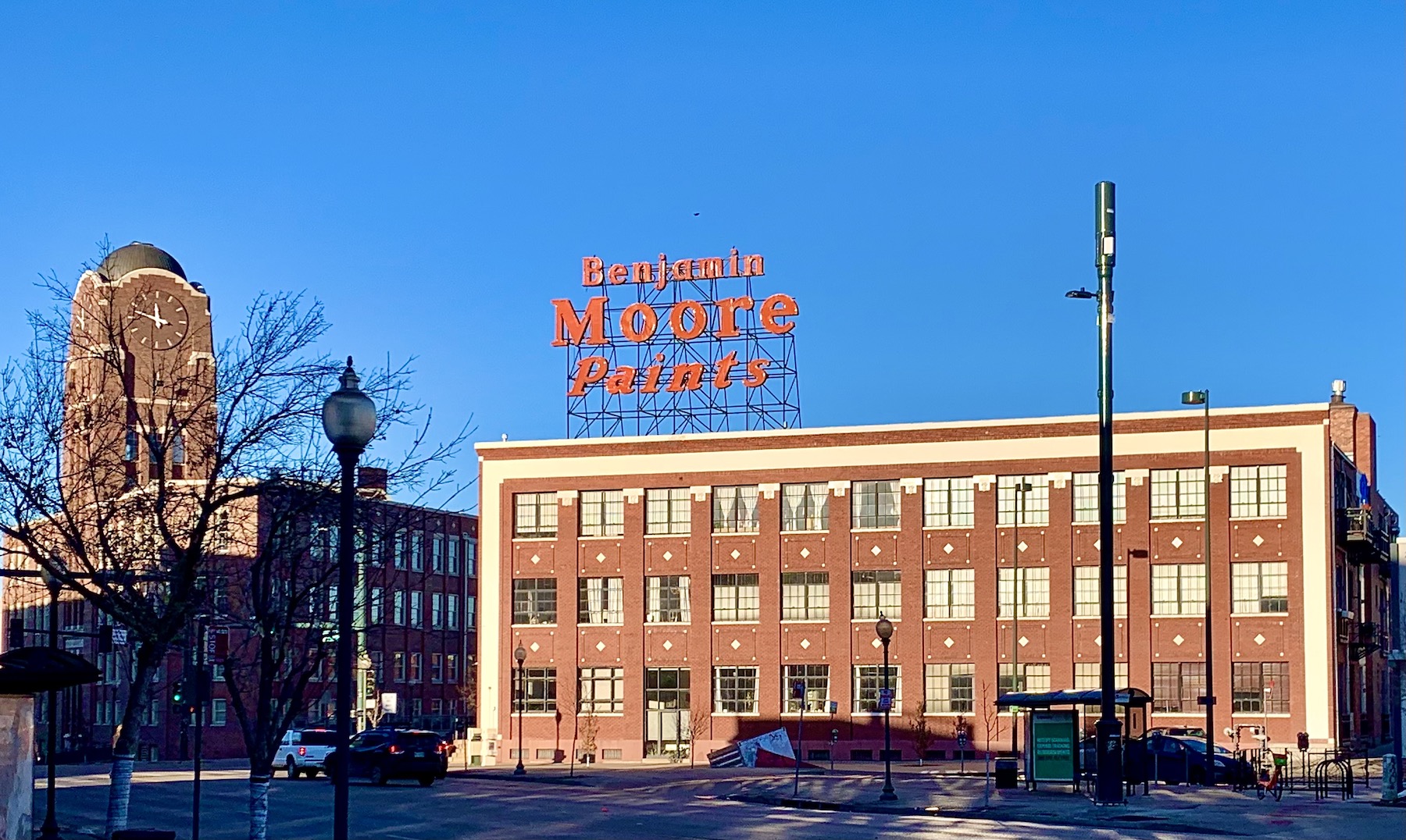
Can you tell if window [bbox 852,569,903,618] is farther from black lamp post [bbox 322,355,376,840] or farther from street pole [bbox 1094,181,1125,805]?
black lamp post [bbox 322,355,376,840]

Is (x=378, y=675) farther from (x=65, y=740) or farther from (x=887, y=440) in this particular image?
(x=887, y=440)

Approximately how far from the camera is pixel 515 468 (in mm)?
78125

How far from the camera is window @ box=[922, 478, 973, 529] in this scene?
7075cm

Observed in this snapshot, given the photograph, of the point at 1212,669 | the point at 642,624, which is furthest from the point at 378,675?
the point at 1212,669

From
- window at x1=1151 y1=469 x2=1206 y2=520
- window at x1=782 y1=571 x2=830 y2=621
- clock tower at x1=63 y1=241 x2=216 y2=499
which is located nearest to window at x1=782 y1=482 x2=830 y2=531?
window at x1=782 y1=571 x2=830 y2=621

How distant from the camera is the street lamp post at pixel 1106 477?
117ft

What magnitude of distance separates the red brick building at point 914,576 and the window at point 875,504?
3.7 inches

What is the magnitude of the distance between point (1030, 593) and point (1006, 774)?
82.2 ft

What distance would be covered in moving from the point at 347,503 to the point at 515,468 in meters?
62.8

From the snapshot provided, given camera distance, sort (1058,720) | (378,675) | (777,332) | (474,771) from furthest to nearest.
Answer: (378,675) → (777,332) → (474,771) → (1058,720)

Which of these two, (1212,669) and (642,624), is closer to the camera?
(1212,669)

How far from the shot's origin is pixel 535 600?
77.3m

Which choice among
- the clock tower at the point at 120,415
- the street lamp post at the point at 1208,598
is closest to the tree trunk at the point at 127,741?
the clock tower at the point at 120,415

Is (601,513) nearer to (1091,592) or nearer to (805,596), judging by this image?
(805,596)
